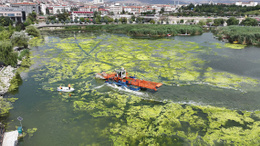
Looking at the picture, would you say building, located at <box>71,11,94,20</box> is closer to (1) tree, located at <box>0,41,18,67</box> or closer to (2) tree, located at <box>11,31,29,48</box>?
(2) tree, located at <box>11,31,29,48</box>

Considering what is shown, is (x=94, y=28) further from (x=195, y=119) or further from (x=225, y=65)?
(x=195, y=119)

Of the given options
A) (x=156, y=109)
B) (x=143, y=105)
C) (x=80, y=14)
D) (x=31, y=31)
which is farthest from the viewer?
(x=80, y=14)

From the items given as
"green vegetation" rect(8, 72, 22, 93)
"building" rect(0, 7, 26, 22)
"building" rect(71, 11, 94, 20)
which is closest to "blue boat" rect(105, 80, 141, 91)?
"green vegetation" rect(8, 72, 22, 93)

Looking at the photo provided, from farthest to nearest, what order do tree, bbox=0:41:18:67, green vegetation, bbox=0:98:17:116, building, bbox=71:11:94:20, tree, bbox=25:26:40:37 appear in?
building, bbox=71:11:94:20
tree, bbox=25:26:40:37
tree, bbox=0:41:18:67
green vegetation, bbox=0:98:17:116

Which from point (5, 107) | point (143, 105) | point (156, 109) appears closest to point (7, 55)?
point (5, 107)

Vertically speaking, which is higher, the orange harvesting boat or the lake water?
the orange harvesting boat

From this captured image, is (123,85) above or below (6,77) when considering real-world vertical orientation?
below

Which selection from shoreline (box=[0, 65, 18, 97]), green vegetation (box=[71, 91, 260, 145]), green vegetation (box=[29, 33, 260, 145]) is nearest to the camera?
green vegetation (box=[71, 91, 260, 145])

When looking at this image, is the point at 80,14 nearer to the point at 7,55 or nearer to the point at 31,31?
the point at 31,31
